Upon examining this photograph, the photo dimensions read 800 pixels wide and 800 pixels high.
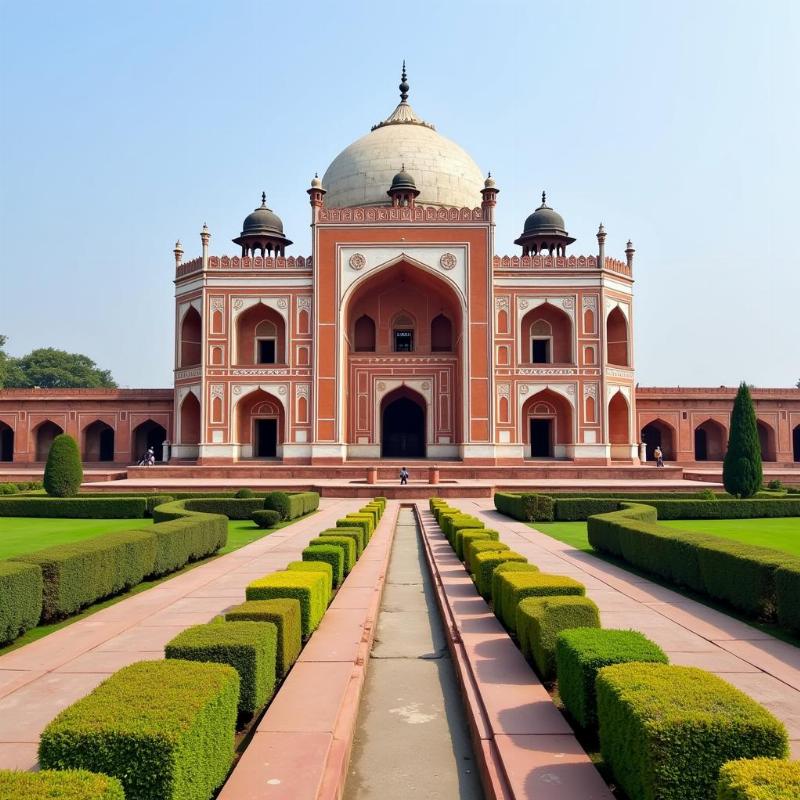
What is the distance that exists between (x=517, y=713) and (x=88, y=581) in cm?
371

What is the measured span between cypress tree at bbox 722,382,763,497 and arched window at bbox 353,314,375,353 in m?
13.3

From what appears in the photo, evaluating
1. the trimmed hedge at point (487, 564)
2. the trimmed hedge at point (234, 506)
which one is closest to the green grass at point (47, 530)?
the trimmed hedge at point (234, 506)

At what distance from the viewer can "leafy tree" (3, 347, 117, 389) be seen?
47.2 m

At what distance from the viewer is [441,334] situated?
2608 centimetres

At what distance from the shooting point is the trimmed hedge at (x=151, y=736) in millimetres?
2148

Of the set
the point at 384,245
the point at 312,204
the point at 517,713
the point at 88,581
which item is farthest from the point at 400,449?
the point at 517,713

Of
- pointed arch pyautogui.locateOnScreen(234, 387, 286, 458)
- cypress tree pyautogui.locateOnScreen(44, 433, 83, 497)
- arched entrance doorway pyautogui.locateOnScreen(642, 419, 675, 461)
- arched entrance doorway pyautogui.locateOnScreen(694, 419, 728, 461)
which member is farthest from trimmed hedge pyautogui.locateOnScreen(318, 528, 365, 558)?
arched entrance doorway pyautogui.locateOnScreen(694, 419, 728, 461)

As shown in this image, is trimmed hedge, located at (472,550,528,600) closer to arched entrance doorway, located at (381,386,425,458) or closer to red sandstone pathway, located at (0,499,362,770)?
red sandstone pathway, located at (0,499,362,770)

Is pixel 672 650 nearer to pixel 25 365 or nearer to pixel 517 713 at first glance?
pixel 517 713

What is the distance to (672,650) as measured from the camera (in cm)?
430

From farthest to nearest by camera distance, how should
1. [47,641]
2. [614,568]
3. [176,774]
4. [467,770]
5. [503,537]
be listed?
[503,537], [614,568], [47,641], [467,770], [176,774]

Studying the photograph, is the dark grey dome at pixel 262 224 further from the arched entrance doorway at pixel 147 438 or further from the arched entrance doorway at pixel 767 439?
the arched entrance doorway at pixel 767 439

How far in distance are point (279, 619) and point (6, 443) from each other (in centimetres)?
3020

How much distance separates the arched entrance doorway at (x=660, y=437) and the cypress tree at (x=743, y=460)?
11.8 m
